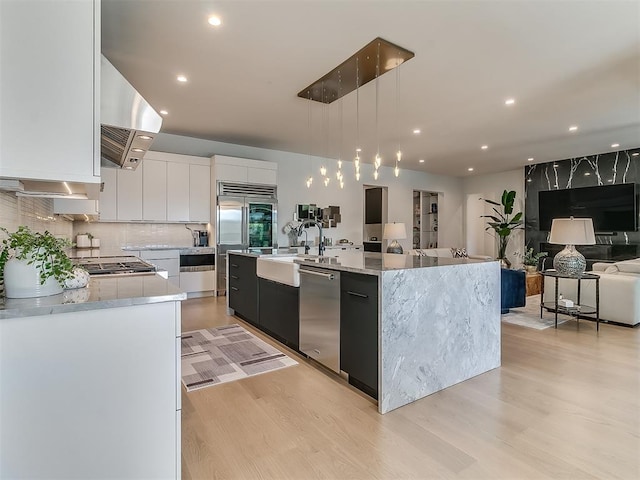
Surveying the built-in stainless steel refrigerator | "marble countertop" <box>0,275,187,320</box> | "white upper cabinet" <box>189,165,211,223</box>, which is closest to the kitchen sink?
"marble countertop" <box>0,275,187,320</box>

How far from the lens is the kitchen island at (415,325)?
223 cm

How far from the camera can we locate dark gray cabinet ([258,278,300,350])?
322 centimetres

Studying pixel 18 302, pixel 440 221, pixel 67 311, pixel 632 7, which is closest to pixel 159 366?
pixel 67 311

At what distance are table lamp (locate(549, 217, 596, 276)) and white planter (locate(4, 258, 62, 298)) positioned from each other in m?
5.01

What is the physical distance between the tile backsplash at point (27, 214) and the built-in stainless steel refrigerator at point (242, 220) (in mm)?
2334

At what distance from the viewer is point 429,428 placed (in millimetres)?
2037

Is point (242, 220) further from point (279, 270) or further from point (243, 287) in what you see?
point (279, 270)

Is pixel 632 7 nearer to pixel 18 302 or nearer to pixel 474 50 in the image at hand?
pixel 474 50

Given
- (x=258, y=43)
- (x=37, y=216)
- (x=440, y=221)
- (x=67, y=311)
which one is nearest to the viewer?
(x=67, y=311)

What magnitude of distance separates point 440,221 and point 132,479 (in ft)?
31.7

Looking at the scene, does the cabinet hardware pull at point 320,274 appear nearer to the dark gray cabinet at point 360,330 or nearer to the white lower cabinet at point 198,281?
the dark gray cabinet at point 360,330

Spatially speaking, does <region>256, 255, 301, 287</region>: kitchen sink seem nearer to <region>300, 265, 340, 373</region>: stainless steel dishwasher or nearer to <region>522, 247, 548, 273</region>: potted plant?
<region>300, 265, 340, 373</region>: stainless steel dishwasher

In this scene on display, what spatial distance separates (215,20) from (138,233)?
160 inches

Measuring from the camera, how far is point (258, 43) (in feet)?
9.86
